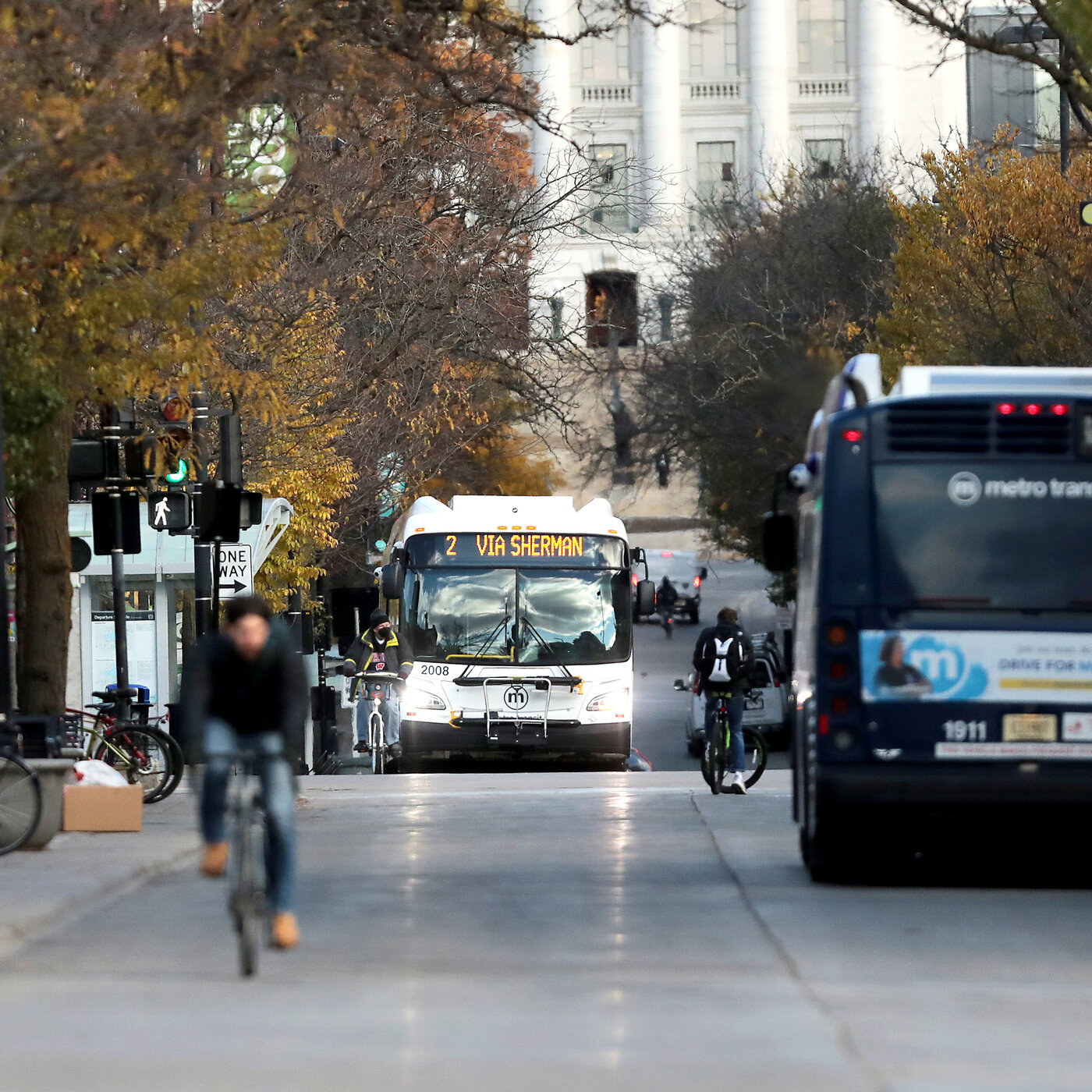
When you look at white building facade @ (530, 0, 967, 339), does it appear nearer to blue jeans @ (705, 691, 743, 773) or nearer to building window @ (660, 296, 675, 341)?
building window @ (660, 296, 675, 341)

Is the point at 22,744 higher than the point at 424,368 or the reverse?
the reverse

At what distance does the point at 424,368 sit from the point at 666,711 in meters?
15.7

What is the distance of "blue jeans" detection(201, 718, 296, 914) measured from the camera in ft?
31.3

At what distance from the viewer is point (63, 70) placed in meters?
14.1

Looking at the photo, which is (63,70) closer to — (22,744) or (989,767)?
(22,744)

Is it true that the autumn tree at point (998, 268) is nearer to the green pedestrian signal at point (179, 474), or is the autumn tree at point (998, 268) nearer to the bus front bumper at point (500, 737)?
the bus front bumper at point (500, 737)

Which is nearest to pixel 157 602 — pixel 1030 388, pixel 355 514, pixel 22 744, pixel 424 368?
pixel 424 368

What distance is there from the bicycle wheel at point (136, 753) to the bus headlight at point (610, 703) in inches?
297

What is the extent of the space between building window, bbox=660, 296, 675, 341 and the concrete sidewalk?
131ft

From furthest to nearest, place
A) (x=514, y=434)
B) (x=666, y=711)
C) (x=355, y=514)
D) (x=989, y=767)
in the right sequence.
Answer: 1. (x=514, y=434)
2. (x=666, y=711)
3. (x=355, y=514)
4. (x=989, y=767)

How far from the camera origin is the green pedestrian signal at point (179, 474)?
21844mm

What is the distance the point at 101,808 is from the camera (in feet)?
55.6

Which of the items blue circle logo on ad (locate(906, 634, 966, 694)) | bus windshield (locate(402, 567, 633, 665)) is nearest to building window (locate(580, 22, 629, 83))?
bus windshield (locate(402, 567, 633, 665))

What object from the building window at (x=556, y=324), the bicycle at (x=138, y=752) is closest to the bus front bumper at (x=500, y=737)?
the bicycle at (x=138, y=752)
